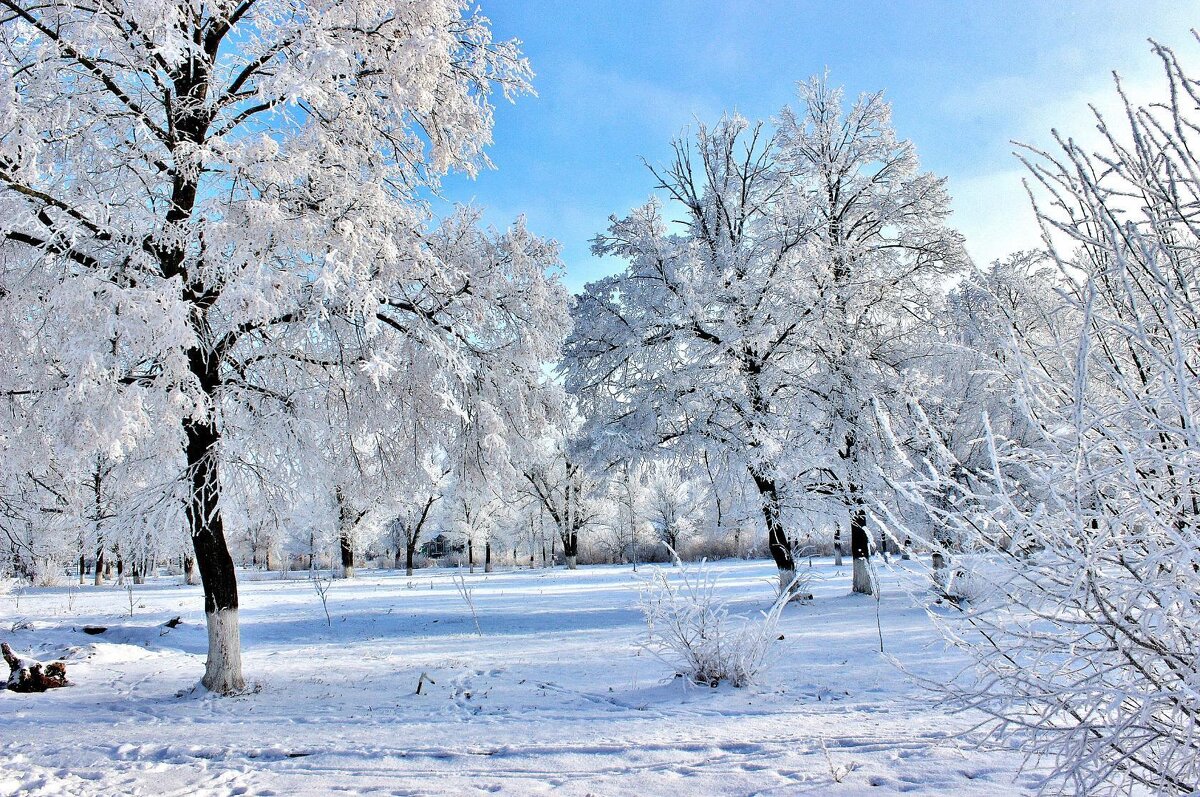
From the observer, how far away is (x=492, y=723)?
16.9ft

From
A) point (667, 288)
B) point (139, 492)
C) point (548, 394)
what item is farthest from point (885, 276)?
point (139, 492)

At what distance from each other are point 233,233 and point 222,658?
14.3 feet

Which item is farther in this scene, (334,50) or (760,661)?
(760,661)

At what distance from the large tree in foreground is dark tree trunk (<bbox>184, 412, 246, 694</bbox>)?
0.03m

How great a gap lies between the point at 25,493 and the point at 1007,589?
10967mm

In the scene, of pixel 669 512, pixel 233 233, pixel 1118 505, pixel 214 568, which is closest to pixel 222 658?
pixel 214 568

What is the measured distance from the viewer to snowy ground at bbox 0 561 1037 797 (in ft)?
12.4

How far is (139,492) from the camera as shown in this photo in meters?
6.29

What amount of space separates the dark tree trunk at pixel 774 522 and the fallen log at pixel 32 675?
10561mm

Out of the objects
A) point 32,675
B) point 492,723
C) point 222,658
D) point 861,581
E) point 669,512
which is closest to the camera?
point 492,723

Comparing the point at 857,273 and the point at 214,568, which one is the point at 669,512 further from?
the point at 214,568

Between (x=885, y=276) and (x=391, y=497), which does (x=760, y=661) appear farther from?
(x=885, y=276)

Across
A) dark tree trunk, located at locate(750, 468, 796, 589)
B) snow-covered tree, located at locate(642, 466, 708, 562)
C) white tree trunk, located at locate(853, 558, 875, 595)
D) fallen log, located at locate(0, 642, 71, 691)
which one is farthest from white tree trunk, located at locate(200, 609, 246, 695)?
snow-covered tree, located at locate(642, 466, 708, 562)

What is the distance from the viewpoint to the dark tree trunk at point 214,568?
6363mm
